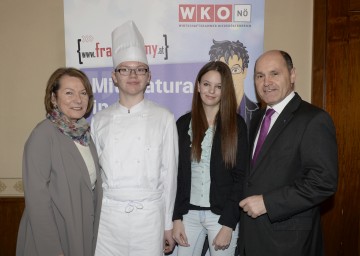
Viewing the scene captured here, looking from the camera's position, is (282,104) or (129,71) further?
(129,71)

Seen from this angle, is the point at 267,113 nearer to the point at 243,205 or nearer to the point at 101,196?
the point at 243,205

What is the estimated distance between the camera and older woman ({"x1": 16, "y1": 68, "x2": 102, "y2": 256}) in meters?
1.65

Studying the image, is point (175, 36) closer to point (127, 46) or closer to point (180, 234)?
point (127, 46)

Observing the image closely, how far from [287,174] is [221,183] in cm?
47

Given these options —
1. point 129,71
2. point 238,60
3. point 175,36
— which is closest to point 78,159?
point 129,71

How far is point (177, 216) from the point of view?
6.50 ft

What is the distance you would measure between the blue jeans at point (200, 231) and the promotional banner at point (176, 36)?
97 cm

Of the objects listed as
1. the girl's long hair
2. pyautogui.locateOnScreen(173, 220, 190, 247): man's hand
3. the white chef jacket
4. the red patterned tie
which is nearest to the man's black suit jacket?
the red patterned tie

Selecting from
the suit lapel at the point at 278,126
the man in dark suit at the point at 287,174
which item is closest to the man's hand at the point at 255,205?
the man in dark suit at the point at 287,174

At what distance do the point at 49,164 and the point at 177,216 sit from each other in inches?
32.8

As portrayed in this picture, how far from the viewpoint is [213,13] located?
2.49 m

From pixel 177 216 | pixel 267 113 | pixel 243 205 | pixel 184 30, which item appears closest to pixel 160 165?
pixel 177 216

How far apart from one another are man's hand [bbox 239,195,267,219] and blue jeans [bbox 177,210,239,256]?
1.28 feet

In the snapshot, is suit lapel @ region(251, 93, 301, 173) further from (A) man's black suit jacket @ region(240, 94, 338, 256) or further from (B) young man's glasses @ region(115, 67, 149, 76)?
(B) young man's glasses @ region(115, 67, 149, 76)
